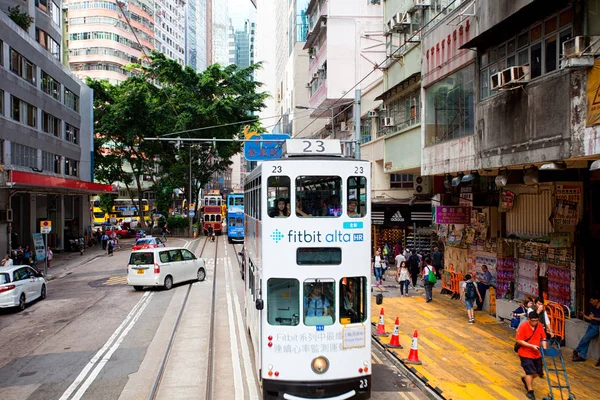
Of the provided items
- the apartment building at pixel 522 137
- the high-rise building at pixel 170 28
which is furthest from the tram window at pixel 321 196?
the high-rise building at pixel 170 28

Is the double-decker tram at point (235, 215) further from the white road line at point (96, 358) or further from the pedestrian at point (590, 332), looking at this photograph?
the pedestrian at point (590, 332)

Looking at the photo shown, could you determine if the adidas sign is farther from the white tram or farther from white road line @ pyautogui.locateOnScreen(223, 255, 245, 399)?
the white tram

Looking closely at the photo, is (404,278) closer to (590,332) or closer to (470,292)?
(470,292)

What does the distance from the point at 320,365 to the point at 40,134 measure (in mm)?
31909

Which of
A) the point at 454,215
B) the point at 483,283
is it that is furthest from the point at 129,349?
the point at 454,215

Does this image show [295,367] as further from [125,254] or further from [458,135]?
[125,254]

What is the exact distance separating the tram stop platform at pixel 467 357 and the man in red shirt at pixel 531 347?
42cm

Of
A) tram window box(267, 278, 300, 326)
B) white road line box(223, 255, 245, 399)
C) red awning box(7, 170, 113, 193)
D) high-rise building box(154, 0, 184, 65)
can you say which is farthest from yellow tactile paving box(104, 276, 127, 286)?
high-rise building box(154, 0, 184, 65)

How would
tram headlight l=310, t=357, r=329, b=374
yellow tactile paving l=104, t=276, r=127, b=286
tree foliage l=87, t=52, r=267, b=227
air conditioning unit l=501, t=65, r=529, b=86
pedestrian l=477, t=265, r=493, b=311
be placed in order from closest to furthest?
tram headlight l=310, t=357, r=329, b=374
air conditioning unit l=501, t=65, r=529, b=86
pedestrian l=477, t=265, r=493, b=311
yellow tactile paving l=104, t=276, r=127, b=286
tree foliage l=87, t=52, r=267, b=227

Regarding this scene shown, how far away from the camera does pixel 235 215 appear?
1638 inches

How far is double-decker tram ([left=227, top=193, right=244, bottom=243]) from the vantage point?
41406 mm

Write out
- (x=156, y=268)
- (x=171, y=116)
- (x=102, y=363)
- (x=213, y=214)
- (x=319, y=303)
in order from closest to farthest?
1. (x=319, y=303)
2. (x=102, y=363)
3. (x=156, y=268)
4. (x=171, y=116)
5. (x=213, y=214)

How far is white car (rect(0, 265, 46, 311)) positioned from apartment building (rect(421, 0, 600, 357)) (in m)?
14.1

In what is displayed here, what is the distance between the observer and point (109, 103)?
51.1 meters
